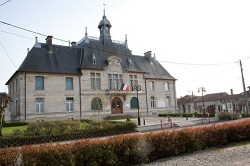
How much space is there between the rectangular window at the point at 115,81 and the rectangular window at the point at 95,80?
6.37 feet

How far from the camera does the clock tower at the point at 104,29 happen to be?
139 ft

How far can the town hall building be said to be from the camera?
32.0m

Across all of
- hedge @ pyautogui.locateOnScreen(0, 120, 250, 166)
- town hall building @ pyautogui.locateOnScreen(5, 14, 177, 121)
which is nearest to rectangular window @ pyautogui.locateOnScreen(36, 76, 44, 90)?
town hall building @ pyautogui.locateOnScreen(5, 14, 177, 121)

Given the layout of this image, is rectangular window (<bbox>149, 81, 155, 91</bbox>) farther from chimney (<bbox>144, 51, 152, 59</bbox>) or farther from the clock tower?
the clock tower

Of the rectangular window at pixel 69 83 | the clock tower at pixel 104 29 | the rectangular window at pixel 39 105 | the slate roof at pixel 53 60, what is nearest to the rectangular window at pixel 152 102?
the clock tower at pixel 104 29

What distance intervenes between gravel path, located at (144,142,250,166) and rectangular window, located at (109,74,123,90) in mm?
26917

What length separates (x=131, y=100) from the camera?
40188mm

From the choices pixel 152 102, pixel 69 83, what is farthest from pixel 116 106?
pixel 69 83

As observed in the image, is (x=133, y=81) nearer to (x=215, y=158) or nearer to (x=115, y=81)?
(x=115, y=81)

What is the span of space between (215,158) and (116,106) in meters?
29.0

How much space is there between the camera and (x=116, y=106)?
3866 centimetres

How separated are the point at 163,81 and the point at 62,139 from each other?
2909cm

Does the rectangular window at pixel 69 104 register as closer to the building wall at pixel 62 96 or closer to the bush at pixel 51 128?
the building wall at pixel 62 96

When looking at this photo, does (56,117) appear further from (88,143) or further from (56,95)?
(88,143)
